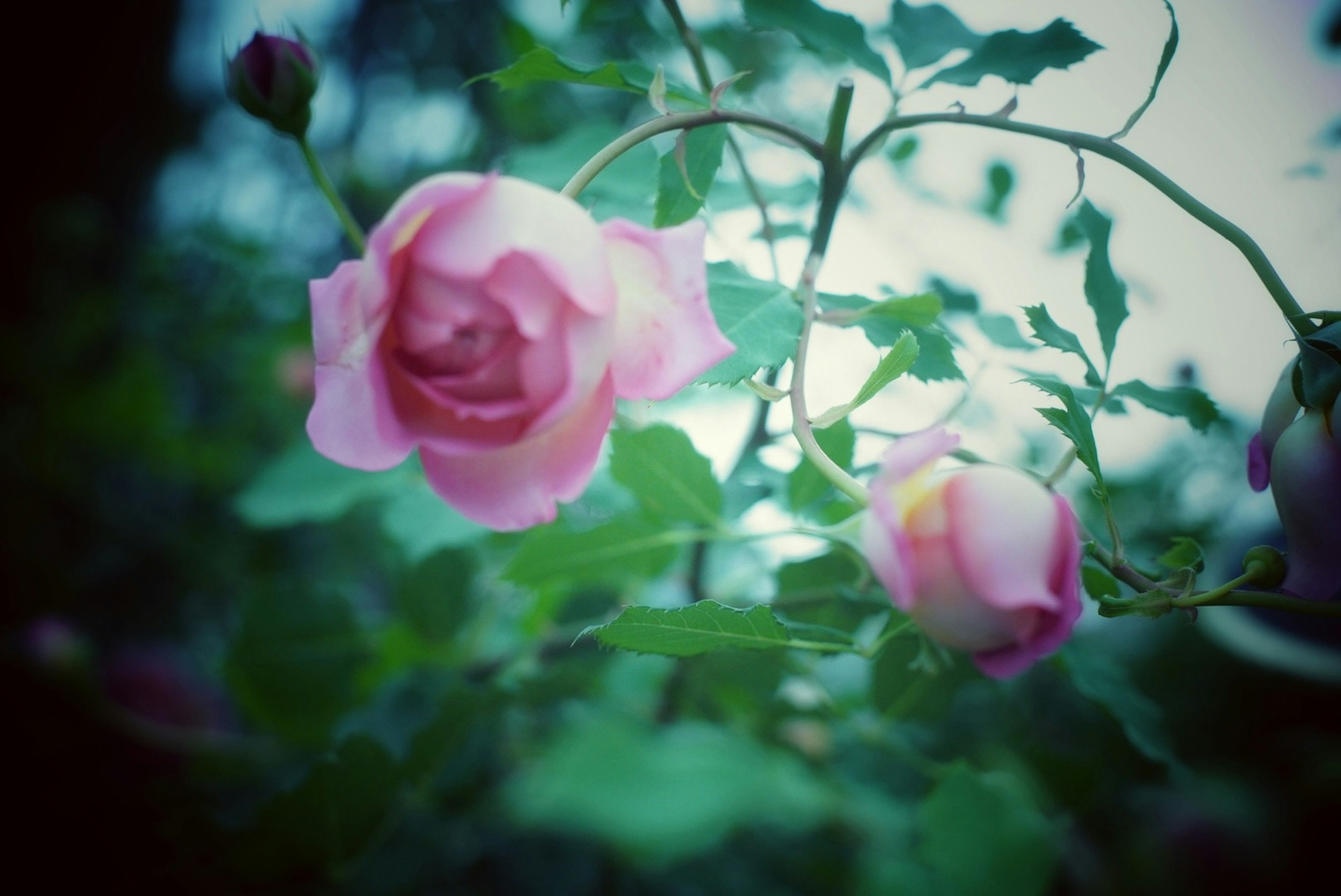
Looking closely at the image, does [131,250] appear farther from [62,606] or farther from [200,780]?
[200,780]

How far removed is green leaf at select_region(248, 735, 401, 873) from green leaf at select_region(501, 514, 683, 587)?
0.17 m

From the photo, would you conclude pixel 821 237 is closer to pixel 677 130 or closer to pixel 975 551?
pixel 677 130

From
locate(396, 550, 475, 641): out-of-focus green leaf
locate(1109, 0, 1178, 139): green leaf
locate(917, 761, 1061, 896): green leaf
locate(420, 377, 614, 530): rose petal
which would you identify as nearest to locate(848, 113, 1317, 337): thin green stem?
locate(1109, 0, 1178, 139): green leaf

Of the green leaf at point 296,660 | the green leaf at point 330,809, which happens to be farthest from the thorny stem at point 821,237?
the green leaf at point 296,660

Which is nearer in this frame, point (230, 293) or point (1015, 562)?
point (1015, 562)

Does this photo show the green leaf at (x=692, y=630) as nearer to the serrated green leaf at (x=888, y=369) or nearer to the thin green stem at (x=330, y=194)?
the serrated green leaf at (x=888, y=369)

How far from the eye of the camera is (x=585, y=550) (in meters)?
0.48

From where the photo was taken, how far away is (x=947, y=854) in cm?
48

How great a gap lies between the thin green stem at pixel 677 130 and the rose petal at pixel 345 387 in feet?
0.29

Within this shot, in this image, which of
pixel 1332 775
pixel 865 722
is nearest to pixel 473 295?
pixel 865 722

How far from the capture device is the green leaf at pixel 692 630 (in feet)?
0.94

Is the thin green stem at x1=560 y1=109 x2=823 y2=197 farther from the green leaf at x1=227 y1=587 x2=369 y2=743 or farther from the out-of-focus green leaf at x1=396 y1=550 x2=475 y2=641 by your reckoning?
the green leaf at x1=227 y1=587 x2=369 y2=743

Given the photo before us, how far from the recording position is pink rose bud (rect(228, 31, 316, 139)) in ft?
1.38

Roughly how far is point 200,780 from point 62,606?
0.53 meters
